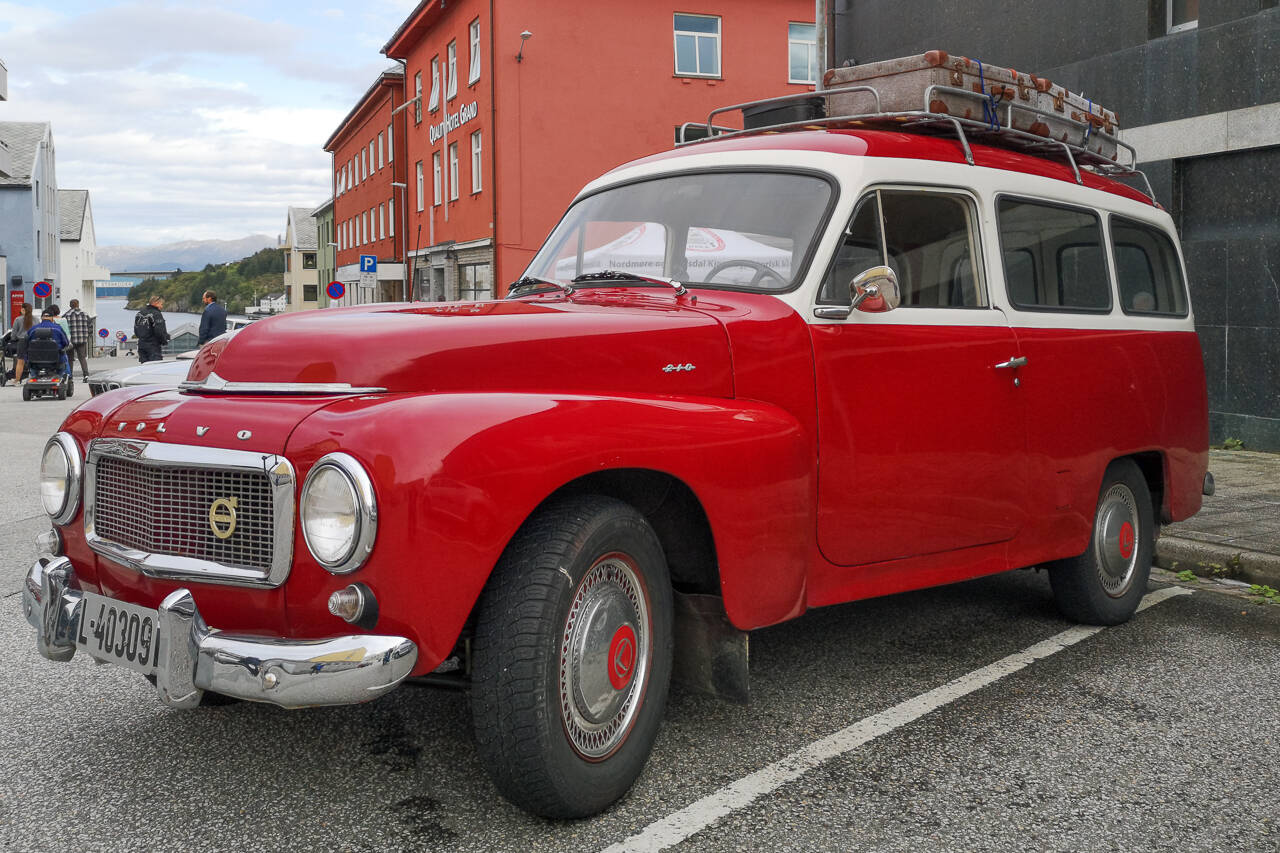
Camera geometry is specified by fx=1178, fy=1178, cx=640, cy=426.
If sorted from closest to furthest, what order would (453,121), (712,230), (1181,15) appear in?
(712,230) < (1181,15) < (453,121)

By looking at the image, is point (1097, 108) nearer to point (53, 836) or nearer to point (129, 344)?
point (53, 836)

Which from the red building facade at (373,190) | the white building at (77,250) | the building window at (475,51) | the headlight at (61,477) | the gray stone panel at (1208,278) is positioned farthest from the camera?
the white building at (77,250)

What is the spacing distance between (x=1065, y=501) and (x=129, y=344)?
79021 mm

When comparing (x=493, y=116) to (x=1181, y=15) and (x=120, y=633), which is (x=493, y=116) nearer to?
(x=1181, y=15)

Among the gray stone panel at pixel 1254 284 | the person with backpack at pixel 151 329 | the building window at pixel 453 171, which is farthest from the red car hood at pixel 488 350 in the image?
the building window at pixel 453 171

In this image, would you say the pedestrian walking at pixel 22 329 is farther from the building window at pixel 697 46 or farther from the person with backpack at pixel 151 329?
the building window at pixel 697 46

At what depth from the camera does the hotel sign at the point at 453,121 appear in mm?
32194

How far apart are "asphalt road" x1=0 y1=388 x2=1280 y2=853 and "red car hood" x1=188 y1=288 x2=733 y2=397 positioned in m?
1.16

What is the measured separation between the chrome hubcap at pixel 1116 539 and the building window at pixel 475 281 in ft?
81.5

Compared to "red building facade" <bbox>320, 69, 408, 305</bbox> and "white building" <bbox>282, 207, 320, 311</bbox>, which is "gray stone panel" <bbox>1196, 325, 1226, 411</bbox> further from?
"white building" <bbox>282, 207, 320, 311</bbox>

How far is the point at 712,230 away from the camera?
13.9ft

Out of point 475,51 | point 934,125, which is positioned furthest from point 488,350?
point 475,51

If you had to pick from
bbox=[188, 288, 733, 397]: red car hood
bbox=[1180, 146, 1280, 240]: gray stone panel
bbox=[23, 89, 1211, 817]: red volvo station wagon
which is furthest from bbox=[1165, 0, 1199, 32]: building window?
bbox=[188, 288, 733, 397]: red car hood

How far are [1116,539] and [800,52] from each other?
28811 millimetres
